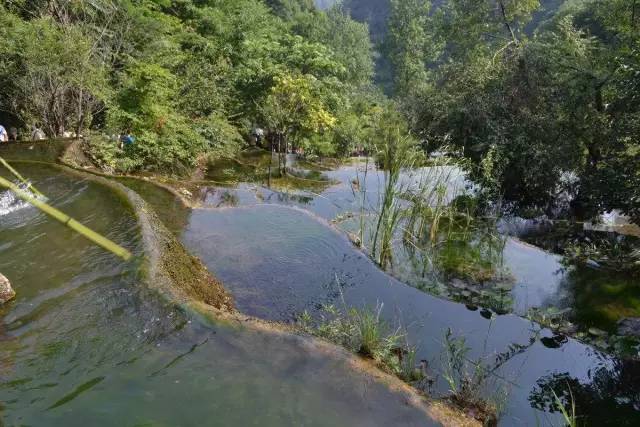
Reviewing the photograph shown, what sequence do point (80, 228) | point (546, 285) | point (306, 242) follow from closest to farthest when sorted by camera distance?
point (80, 228)
point (546, 285)
point (306, 242)

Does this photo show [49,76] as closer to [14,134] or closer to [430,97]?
[14,134]

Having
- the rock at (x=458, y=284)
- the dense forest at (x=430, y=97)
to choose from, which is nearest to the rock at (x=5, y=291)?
the rock at (x=458, y=284)

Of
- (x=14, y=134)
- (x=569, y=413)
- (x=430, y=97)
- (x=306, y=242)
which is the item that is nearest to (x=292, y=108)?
(x=430, y=97)

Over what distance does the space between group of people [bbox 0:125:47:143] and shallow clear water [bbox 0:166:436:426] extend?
7.04 m

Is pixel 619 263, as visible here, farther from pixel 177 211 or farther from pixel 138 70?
pixel 138 70

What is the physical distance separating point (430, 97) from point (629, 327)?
918 centimetres

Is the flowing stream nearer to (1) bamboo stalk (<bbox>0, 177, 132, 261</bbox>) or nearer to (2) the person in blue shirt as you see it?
(1) bamboo stalk (<bbox>0, 177, 132, 261</bbox>)

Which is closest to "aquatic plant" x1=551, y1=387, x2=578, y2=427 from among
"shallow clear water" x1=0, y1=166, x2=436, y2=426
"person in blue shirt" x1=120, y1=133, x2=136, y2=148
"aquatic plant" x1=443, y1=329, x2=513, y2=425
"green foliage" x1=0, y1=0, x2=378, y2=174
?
"aquatic plant" x1=443, y1=329, x2=513, y2=425

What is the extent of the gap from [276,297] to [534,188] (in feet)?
22.7

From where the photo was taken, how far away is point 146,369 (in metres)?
3.06

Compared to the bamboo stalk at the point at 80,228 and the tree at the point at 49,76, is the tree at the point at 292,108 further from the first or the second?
the bamboo stalk at the point at 80,228

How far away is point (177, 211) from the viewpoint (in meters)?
7.31

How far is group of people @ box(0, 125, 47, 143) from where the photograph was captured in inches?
386

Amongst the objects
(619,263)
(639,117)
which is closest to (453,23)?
(639,117)
